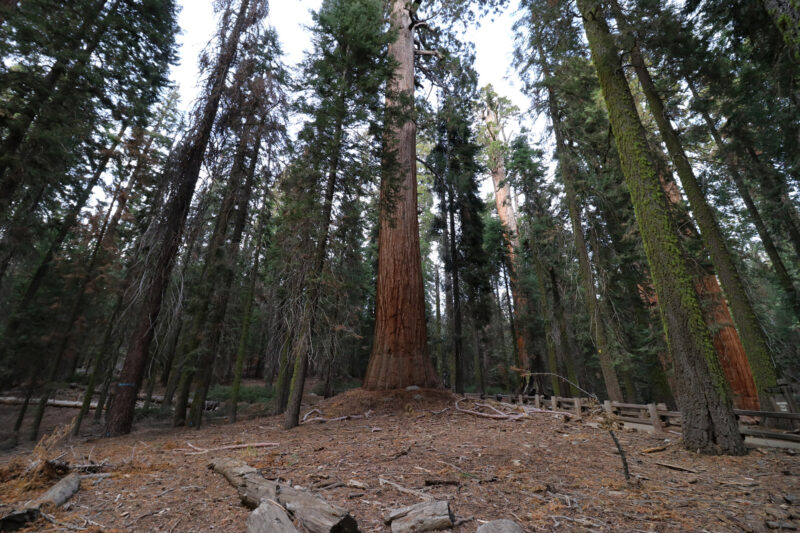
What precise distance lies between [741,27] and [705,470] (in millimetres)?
9403

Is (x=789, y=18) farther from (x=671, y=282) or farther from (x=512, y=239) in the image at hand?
(x=512, y=239)

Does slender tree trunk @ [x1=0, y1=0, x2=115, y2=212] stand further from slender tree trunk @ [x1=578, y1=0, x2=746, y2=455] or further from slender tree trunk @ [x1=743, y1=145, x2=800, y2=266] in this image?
slender tree trunk @ [x1=743, y1=145, x2=800, y2=266]

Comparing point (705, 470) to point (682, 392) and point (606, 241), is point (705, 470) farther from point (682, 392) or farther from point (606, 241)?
point (606, 241)

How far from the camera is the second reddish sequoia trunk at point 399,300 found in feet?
26.3

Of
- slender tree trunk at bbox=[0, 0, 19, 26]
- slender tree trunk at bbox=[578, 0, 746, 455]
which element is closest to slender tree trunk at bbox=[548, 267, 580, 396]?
slender tree trunk at bbox=[578, 0, 746, 455]

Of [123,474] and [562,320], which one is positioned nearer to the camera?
[123,474]

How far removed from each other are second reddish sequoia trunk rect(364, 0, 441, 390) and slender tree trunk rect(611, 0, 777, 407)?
229 inches

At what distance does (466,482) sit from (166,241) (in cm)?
965

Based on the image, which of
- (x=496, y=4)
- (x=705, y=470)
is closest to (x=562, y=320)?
(x=705, y=470)

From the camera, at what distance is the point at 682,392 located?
5.27m

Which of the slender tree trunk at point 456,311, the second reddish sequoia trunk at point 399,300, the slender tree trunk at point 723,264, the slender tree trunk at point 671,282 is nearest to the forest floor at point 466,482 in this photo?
the slender tree trunk at point 671,282

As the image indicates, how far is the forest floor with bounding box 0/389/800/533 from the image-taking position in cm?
257

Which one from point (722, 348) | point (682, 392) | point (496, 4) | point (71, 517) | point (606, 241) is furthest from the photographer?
point (606, 241)

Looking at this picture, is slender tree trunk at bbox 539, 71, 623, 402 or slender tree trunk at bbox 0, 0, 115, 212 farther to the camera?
slender tree trunk at bbox 539, 71, 623, 402
